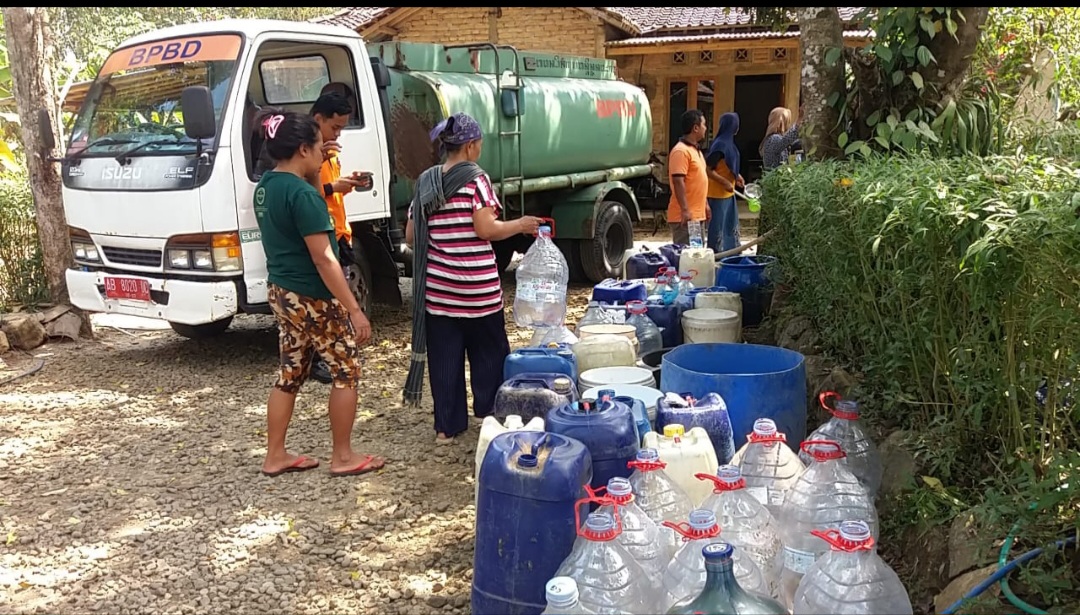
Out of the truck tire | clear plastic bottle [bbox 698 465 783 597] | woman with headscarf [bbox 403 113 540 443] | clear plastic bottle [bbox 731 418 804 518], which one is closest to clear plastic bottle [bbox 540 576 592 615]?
clear plastic bottle [bbox 698 465 783 597]

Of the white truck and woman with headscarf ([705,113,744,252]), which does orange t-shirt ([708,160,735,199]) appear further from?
the white truck

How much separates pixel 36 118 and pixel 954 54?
23.5ft

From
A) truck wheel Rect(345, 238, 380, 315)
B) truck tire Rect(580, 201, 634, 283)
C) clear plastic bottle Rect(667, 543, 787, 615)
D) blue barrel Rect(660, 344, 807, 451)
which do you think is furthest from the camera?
truck tire Rect(580, 201, 634, 283)

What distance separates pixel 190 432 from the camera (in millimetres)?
4906

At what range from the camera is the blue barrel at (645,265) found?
6.62m

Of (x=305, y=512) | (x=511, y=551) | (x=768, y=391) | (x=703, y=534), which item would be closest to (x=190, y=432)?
(x=305, y=512)

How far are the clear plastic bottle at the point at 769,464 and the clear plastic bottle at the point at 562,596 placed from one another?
0.95 metres

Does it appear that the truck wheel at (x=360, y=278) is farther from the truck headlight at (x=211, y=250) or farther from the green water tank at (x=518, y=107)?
the truck headlight at (x=211, y=250)

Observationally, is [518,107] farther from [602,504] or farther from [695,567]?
[695,567]

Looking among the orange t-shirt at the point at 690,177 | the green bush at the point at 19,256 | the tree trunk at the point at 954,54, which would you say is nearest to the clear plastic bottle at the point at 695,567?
the tree trunk at the point at 954,54

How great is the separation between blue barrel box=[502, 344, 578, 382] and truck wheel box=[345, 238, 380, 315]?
256 centimetres

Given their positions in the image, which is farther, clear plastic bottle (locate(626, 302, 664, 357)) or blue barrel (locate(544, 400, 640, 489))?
clear plastic bottle (locate(626, 302, 664, 357))

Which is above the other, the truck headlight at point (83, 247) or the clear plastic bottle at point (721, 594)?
the truck headlight at point (83, 247)

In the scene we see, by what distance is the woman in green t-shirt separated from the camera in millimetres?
3715
